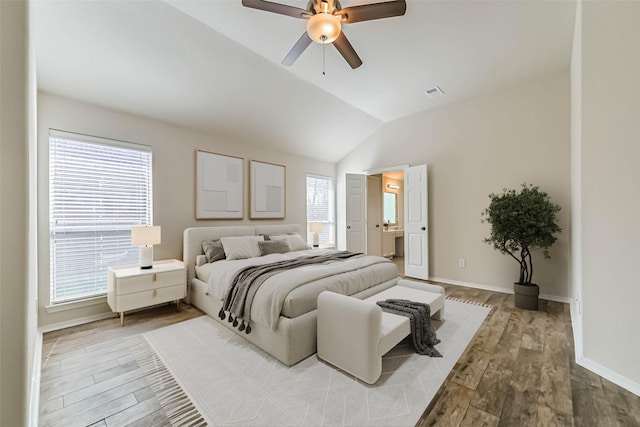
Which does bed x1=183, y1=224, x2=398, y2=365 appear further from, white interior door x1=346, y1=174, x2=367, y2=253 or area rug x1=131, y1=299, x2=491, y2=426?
white interior door x1=346, y1=174, x2=367, y2=253

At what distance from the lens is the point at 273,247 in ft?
13.7

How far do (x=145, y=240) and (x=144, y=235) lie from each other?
6 centimetres

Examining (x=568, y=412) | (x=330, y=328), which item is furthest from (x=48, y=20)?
(x=568, y=412)

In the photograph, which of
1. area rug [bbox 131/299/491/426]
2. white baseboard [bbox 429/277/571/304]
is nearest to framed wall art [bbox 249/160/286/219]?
area rug [bbox 131/299/491/426]

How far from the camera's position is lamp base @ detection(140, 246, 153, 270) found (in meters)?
3.20

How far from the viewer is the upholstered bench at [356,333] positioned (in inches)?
74.1

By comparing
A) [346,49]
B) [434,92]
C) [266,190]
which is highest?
[434,92]

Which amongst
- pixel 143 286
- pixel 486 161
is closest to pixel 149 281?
pixel 143 286

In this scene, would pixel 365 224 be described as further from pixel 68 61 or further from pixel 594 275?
pixel 68 61

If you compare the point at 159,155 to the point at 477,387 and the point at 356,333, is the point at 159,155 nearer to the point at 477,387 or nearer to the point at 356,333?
the point at 356,333

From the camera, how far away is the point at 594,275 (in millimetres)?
2148

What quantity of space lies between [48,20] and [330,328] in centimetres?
370

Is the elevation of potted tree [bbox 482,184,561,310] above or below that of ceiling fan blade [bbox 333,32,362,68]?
below

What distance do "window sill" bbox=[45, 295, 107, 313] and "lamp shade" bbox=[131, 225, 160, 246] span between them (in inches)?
32.9
